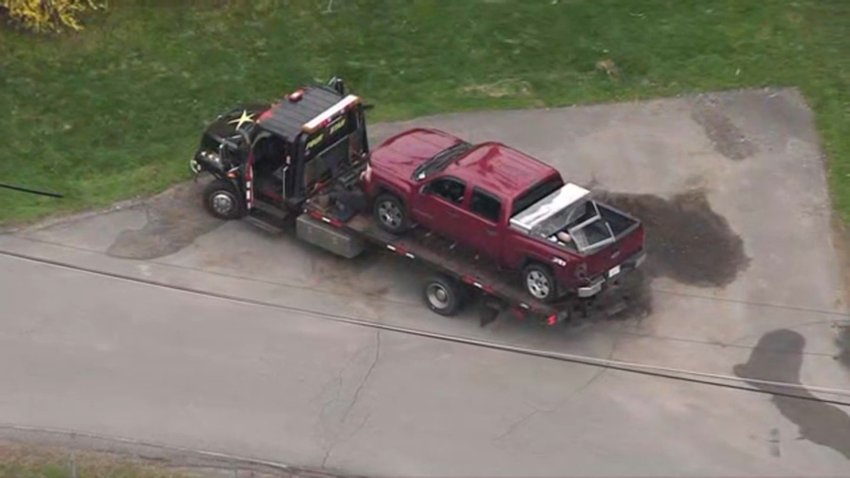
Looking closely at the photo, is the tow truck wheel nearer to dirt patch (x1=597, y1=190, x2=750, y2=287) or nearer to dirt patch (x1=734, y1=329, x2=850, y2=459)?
dirt patch (x1=597, y1=190, x2=750, y2=287)

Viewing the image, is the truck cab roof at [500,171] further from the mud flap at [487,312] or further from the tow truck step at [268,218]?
the tow truck step at [268,218]

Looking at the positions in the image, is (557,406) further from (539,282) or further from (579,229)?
(579,229)

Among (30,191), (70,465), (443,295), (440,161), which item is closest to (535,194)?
(440,161)

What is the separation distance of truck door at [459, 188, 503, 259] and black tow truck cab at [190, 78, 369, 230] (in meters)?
2.57

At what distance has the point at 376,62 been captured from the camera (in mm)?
27109

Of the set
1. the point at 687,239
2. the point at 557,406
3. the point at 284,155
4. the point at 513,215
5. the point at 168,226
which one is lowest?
the point at 168,226

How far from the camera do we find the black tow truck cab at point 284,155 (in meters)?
21.8

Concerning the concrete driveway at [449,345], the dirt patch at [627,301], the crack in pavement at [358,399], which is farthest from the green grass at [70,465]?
the dirt patch at [627,301]

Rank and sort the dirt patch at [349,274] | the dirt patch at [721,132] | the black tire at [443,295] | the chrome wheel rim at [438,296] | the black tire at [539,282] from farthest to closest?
the dirt patch at [721,132] → the dirt patch at [349,274] → the chrome wheel rim at [438,296] → the black tire at [443,295] → the black tire at [539,282]

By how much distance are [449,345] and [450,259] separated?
134cm

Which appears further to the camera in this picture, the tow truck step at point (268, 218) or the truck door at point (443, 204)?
the tow truck step at point (268, 218)

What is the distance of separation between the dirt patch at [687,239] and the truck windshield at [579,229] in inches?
80.4

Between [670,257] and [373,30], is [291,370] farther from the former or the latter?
[373,30]

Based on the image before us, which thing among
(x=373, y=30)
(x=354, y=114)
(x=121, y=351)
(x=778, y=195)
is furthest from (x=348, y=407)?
(x=373, y=30)
